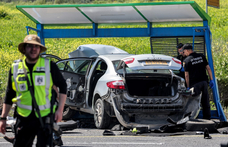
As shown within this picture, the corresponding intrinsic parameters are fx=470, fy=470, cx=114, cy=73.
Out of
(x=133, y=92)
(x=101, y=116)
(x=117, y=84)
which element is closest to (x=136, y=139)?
(x=117, y=84)

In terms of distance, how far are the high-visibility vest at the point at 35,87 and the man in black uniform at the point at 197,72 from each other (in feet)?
20.8

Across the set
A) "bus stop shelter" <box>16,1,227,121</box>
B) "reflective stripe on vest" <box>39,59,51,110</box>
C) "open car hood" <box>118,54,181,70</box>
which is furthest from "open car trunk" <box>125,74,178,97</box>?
"reflective stripe on vest" <box>39,59,51,110</box>

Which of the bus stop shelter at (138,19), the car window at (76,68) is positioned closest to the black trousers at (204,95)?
the bus stop shelter at (138,19)

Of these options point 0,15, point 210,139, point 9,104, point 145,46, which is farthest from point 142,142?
point 0,15

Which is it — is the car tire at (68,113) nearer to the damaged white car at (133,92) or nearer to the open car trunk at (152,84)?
the damaged white car at (133,92)

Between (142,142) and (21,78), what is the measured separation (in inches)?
147

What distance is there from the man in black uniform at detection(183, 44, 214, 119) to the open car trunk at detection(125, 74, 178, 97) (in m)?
1.07

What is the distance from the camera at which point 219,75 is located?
44.9ft

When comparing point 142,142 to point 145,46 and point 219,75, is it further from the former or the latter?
Result: point 145,46

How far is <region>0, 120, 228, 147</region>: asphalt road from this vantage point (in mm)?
7629

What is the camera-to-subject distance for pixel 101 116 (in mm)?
9477

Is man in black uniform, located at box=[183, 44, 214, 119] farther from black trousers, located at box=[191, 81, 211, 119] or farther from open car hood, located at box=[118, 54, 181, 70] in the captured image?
open car hood, located at box=[118, 54, 181, 70]

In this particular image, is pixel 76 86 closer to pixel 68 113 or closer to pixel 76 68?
pixel 76 68

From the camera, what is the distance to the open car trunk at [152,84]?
9.35 meters
